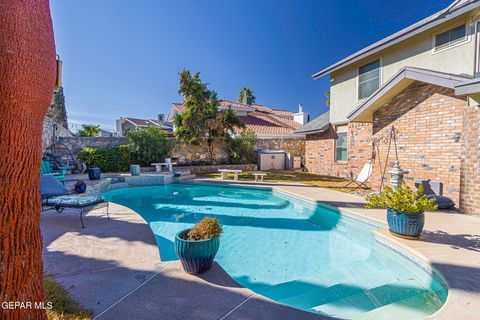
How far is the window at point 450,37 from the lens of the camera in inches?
330

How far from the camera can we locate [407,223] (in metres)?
4.66

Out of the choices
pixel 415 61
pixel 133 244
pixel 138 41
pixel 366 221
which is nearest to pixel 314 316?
pixel 133 244

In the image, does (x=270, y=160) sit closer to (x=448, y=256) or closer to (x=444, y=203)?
(x=444, y=203)

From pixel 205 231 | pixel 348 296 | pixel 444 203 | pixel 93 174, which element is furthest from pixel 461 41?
pixel 93 174

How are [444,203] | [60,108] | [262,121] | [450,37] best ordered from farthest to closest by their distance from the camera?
1. [60,108]
2. [262,121]
3. [450,37]
4. [444,203]

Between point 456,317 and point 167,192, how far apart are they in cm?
1112

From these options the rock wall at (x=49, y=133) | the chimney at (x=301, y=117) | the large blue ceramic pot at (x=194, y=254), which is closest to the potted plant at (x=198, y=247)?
the large blue ceramic pot at (x=194, y=254)

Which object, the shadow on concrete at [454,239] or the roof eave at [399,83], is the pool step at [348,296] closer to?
the shadow on concrete at [454,239]

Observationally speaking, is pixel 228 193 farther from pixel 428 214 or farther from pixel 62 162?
pixel 62 162

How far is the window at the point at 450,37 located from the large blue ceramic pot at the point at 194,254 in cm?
1116

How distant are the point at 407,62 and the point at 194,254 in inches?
471

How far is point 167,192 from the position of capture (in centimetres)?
1193

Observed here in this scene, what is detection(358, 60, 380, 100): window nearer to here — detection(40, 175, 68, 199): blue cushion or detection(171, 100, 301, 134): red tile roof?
detection(171, 100, 301, 134): red tile roof

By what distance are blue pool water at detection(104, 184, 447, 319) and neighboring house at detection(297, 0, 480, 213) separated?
3166mm
